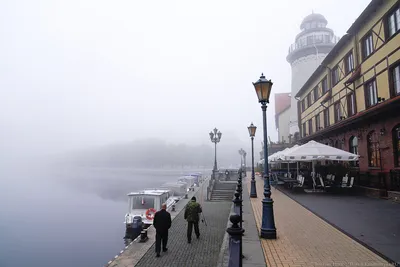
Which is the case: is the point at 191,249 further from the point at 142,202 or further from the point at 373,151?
the point at 373,151

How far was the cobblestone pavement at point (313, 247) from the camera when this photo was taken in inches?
239

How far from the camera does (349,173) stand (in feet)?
61.3

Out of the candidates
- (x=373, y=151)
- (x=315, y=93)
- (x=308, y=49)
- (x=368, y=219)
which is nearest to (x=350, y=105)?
(x=373, y=151)

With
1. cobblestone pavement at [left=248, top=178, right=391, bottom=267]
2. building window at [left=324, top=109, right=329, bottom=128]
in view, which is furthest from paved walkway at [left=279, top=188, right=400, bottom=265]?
building window at [left=324, top=109, right=329, bottom=128]

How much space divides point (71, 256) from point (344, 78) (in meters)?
24.2

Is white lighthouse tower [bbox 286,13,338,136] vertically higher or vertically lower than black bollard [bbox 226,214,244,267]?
higher

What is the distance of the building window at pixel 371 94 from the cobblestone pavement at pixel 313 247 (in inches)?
462

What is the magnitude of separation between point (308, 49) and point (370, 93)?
29315 mm

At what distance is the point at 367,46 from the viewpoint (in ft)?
62.3

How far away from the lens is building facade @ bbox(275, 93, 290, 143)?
Answer: 193ft

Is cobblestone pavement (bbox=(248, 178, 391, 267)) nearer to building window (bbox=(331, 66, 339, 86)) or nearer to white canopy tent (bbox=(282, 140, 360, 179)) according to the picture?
white canopy tent (bbox=(282, 140, 360, 179))

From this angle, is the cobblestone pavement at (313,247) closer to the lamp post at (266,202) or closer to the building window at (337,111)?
the lamp post at (266,202)

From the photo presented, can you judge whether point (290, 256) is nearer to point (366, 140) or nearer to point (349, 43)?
point (366, 140)

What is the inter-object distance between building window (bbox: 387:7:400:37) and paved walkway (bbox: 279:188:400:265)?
8977 mm
